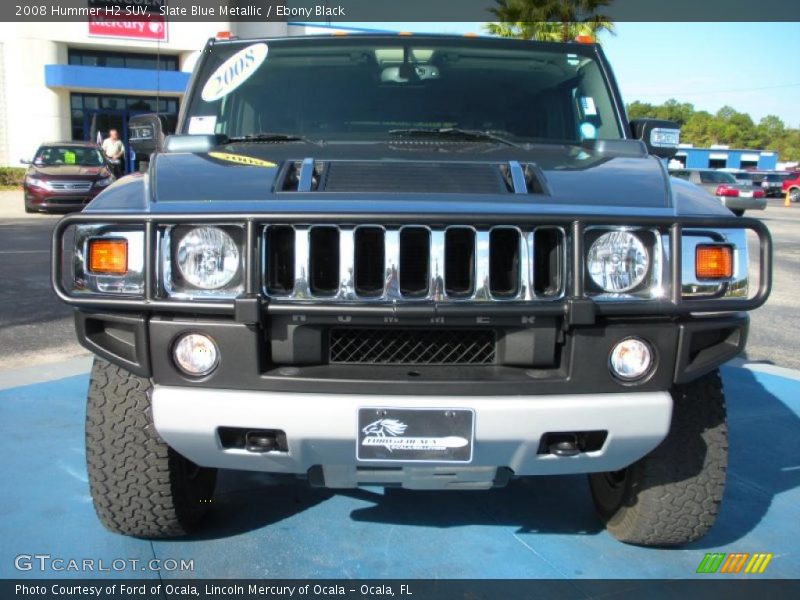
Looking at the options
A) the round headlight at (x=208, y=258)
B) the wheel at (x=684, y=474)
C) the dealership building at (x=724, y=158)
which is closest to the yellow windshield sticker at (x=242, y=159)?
the round headlight at (x=208, y=258)

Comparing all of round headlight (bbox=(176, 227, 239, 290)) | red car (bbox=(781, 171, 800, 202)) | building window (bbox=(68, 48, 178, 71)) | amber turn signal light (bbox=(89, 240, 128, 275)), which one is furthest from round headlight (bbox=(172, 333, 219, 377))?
red car (bbox=(781, 171, 800, 202))

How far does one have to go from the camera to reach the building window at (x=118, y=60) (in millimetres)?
28281

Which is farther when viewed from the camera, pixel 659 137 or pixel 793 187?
pixel 793 187

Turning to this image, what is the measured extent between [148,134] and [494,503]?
2.20 m

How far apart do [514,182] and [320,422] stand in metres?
0.95

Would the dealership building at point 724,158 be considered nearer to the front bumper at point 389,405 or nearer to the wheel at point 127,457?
the front bumper at point 389,405

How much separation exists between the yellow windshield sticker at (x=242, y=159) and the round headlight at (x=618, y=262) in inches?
43.8

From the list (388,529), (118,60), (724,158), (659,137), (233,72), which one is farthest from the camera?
(724,158)

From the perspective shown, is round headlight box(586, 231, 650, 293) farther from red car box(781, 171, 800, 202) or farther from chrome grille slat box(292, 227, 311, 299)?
red car box(781, 171, 800, 202)

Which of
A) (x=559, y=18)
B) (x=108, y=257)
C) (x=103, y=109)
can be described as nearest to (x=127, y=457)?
(x=108, y=257)

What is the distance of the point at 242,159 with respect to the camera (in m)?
2.70

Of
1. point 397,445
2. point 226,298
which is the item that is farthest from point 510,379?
point 226,298

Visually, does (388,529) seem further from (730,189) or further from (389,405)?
(730,189)
